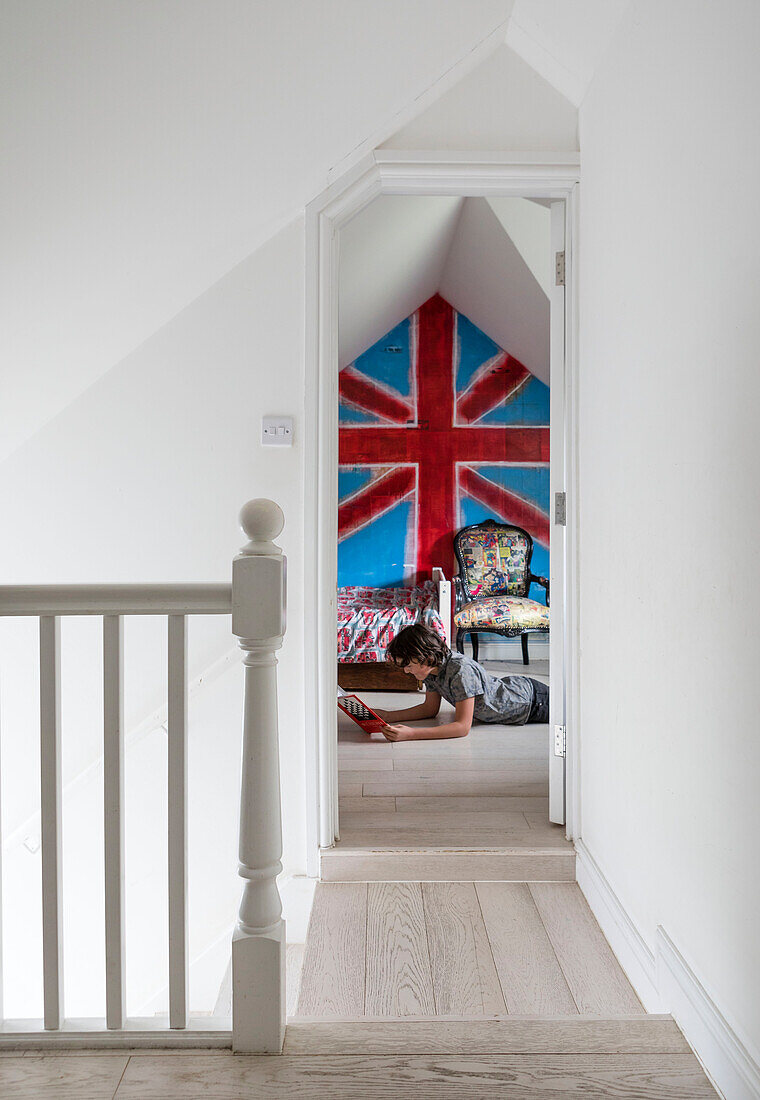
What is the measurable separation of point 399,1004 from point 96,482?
5.20ft

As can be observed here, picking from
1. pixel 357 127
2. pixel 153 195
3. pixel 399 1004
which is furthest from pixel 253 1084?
pixel 357 127

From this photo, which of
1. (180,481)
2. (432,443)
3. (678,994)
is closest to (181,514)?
(180,481)

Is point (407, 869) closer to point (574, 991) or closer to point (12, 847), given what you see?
point (574, 991)

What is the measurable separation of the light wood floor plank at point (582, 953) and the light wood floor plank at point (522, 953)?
0.02 meters

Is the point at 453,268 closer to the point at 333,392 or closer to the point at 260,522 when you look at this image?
the point at 333,392

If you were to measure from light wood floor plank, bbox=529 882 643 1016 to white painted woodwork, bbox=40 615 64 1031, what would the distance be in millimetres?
1077

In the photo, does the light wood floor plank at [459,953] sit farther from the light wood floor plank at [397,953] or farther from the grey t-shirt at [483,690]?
the grey t-shirt at [483,690]

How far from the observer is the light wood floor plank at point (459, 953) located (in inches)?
66.6

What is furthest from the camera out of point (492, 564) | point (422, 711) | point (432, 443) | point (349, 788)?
point (432, 443)

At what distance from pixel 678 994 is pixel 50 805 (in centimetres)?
115

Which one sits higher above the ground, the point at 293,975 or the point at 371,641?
the point at 371,641

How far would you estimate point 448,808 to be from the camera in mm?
2641

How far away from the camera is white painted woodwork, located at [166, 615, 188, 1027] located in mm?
1238

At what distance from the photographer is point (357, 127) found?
219 centimetres
